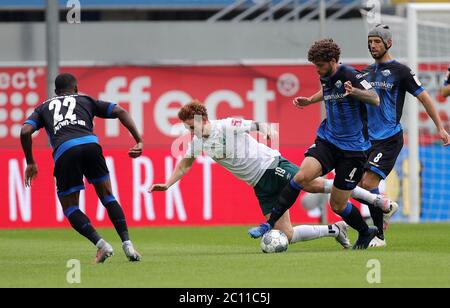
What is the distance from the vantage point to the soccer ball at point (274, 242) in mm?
12266

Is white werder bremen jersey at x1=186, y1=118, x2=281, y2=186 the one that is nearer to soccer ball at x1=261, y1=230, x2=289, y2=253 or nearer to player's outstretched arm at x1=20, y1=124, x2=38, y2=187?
soccer ball at x1=261, y1=230, x2=289, y2=253

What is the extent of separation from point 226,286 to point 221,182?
11932mm

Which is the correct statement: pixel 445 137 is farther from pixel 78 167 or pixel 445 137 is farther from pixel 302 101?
pixel 78 167

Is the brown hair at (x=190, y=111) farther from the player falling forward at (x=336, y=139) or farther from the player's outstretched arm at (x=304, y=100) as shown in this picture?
the player falling forward at (x=336, y=139)

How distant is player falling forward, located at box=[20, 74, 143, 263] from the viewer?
1148 cm

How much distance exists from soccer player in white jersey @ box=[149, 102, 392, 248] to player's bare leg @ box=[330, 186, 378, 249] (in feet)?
0.74

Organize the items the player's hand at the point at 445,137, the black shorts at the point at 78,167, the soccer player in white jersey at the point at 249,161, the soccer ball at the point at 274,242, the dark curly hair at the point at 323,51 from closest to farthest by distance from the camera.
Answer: the black shorts at the point at 78,167
the dark curly hair at the point at 323,51
the soccer ball at the point at 274,242
the soccer player in white jersey at the point at 249,161
the player's hand at the point at 445,137

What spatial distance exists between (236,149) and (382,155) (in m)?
1.82

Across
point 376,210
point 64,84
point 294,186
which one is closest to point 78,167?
point 64,84

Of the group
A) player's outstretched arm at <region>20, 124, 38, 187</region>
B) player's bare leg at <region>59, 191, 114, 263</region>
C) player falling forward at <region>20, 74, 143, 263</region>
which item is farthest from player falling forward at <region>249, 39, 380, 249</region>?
player's outstretched arm at <region>20, 124, 38, 187</region>

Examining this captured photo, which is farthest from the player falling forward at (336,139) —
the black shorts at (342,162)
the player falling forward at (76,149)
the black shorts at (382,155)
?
the player falling forward at (76,149)

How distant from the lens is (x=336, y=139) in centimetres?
1214

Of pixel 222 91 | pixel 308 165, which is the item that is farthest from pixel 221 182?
pixel 308 165
